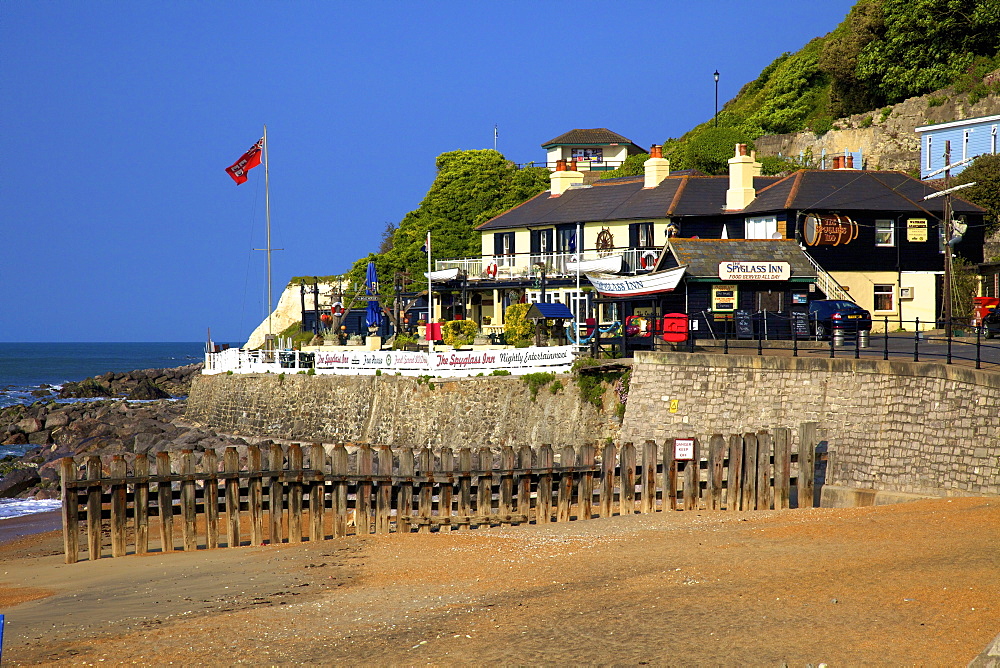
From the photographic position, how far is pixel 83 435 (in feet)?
143

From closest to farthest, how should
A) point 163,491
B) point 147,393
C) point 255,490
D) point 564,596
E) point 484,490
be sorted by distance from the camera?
point 564,596, point 163,491, point 255,490, point 484,490, point 147,393

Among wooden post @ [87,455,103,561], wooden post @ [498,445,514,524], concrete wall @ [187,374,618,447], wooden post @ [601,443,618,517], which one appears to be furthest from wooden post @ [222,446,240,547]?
concrete wall @ [187,374,618,447]

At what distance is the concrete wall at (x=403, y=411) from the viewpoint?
2975 cm

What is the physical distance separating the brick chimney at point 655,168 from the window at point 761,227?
7504 millimetres

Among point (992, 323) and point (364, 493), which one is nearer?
point (364, 493)

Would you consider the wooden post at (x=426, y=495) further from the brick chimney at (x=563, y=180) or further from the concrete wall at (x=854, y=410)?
the brick chimney at (x=563, y=180)

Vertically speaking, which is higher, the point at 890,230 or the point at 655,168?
the point at 655,168

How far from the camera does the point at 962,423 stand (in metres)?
17.8

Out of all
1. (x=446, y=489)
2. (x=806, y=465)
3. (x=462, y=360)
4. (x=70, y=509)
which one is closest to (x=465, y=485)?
(x=446, y=489)

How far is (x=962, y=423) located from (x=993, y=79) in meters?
47.6

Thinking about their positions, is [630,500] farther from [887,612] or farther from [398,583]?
[887,612]

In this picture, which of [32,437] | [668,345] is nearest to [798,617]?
[668,345]

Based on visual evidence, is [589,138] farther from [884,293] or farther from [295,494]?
[295,494]

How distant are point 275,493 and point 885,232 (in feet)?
92.6
